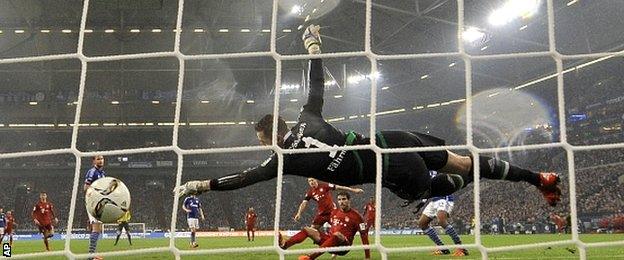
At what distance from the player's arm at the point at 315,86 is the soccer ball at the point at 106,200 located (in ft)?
5.40

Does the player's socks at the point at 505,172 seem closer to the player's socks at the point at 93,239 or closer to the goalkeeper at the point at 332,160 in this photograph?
the goalkeeper at the point at 332,160

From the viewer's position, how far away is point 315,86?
3.71 metres

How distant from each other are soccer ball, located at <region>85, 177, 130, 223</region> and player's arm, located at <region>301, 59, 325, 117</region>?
5.40ft

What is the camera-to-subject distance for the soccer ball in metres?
4.36

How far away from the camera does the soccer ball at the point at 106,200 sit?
4363mm

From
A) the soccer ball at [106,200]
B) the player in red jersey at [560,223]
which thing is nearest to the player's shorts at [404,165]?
the soccer ball at [106,200]

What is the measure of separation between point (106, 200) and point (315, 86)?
6.09 ft

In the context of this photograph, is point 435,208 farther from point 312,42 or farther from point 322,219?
point 312,42

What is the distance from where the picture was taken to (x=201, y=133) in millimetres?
28125

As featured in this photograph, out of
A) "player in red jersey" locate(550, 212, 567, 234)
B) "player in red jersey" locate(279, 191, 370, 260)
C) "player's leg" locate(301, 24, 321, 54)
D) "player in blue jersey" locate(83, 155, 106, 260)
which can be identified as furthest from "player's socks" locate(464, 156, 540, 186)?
"player in red jersey" locate(550, 212, 567, 234)

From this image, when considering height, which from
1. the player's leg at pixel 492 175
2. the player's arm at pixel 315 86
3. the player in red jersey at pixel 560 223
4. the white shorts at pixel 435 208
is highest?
the player's arm at pixel 315 86

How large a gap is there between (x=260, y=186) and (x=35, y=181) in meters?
10.7

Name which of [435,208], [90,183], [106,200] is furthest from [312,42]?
[90,183]

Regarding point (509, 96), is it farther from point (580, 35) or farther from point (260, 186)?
point (260, 186)
